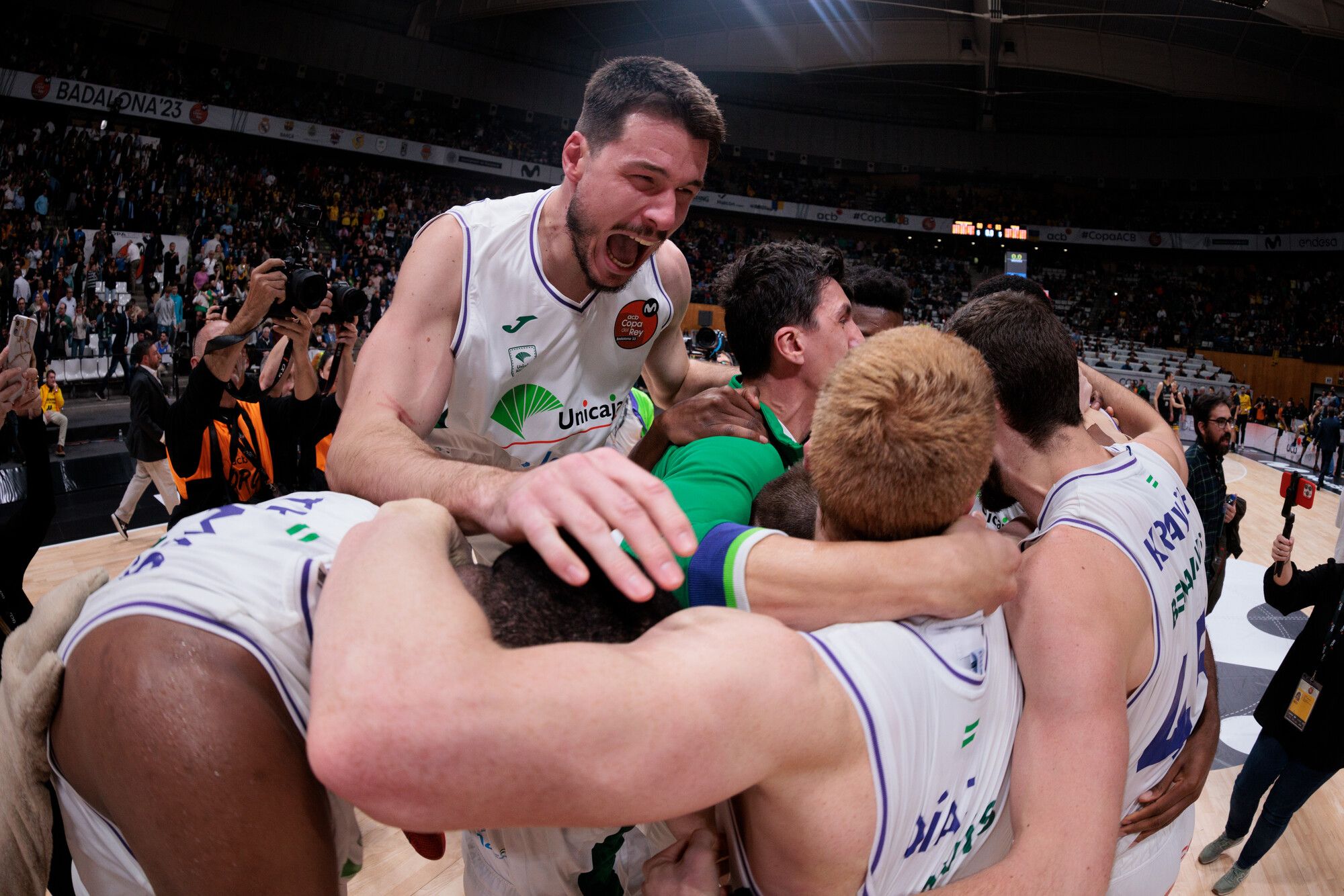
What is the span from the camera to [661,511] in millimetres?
1122

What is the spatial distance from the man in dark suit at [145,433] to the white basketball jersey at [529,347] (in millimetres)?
5381

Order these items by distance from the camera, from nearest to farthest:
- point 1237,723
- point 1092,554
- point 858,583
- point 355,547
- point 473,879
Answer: point 355,547, point 858,583, point 1092,554, point 473,879, point 1237,723

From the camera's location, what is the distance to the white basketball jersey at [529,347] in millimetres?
2459

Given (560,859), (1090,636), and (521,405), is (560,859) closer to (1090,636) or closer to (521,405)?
(1090,636)

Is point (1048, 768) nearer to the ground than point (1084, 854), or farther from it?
farther from it

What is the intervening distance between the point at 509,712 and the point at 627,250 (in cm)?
180

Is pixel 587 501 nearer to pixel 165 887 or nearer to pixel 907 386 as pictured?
pixel 907 386


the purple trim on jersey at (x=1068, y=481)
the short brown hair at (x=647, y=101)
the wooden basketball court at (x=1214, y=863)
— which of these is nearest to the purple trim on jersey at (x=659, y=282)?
the short brown hair at (x=647, y=101)

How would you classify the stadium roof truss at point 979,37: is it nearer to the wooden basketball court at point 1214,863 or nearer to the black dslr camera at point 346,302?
the black dslr camera at point 346,302

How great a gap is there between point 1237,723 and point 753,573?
5655 millimetres

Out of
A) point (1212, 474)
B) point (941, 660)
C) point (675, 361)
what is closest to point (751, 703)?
point (941, 660)

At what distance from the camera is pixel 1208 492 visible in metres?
5.62

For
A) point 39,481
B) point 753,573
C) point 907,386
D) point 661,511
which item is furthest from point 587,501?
point 39,481

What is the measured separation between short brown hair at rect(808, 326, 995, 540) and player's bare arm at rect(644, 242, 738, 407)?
1.55m
